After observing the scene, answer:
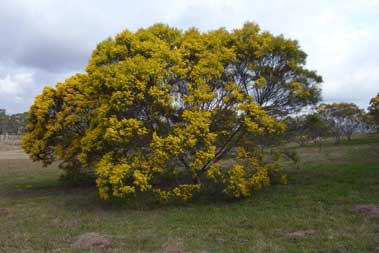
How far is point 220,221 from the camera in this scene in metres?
8.77

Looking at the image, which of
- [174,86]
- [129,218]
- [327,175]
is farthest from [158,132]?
[327,175]

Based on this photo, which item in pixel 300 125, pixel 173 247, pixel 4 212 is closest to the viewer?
pixel 173 247

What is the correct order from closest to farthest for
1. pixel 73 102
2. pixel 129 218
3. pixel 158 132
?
pixel 129 218, pixel 158 132, pixel 73 102

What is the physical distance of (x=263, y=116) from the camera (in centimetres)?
1047

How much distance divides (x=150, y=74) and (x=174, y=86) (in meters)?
1.01

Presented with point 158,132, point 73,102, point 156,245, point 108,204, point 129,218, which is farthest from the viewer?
point 73,102

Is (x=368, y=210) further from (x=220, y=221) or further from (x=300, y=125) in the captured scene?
(x=300, y=125)

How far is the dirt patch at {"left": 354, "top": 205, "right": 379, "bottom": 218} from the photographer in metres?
8.45

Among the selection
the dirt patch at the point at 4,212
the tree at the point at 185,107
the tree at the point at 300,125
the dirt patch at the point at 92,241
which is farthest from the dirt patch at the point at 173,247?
the dirt patch at the point at 4,212

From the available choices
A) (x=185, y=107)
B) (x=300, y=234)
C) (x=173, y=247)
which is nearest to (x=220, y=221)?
(x=300, y=234)

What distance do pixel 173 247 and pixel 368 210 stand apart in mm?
4973

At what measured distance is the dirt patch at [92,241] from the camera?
7.11m

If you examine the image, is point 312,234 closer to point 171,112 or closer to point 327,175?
point 171,112

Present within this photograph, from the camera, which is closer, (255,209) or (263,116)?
(255,209)
